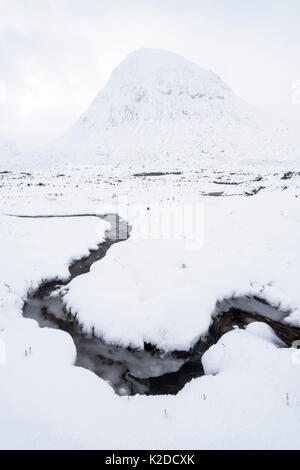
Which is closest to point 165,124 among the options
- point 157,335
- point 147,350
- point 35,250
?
point 35,250

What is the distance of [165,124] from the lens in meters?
90.4

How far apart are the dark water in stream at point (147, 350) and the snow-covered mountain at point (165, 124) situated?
5913 centimetres

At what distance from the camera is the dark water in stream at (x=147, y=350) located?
5.71 m

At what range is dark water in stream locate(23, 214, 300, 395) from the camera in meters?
5.71

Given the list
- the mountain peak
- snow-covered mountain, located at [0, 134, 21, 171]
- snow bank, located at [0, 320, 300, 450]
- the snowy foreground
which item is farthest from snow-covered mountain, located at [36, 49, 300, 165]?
snow bank, located at [0, 320, 300, 450]

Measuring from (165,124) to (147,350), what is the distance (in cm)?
9115

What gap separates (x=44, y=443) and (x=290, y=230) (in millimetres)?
11872

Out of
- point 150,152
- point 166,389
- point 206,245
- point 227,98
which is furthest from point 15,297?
point 227,98

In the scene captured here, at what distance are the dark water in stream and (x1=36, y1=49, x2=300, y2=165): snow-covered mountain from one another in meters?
59.1

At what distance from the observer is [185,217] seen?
17.2m
